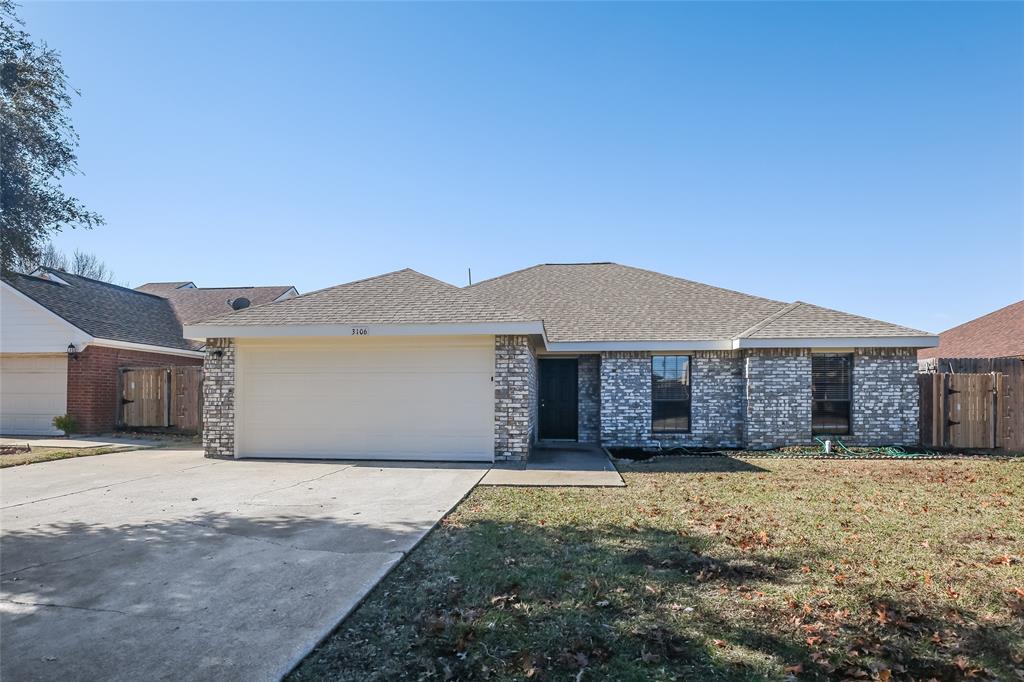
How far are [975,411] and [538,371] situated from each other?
10.3m

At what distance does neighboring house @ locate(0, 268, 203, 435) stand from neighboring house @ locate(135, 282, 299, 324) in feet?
16.6

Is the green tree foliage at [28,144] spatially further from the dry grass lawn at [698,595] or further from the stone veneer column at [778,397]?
the stone veneer column at [778,397]

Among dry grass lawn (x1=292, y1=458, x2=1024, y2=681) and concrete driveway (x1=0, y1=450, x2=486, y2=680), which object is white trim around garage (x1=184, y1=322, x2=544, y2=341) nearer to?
concrete driveway (x1=0, y1=450, x2=486, y2=680)

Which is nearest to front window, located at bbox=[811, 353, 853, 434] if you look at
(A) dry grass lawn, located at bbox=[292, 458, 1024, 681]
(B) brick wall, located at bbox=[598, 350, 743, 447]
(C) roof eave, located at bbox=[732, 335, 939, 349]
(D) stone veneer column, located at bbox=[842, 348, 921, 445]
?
(D) stone veneer column, located at bbox=[842, 348, 921, 445]

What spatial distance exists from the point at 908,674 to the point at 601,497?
188 inches

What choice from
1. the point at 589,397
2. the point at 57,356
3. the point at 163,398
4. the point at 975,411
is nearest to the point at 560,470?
the point at 589,397

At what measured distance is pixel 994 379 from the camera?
43.3 ft

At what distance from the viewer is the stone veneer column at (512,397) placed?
11.0 m

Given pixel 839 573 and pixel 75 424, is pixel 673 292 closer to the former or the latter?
pixel 839 573

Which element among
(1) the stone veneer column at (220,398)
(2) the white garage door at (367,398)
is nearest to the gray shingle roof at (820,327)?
(2) the white garage door at (367,398)

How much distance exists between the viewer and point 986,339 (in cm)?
2189

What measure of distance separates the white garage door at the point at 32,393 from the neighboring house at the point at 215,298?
19.3 feet

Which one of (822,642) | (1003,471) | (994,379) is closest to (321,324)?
(822,642)

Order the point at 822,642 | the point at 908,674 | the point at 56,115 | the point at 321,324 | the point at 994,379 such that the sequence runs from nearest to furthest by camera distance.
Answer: the point at 908,674, the point at 822,642, the point at 56,115, the point at 321,324, the point at 994,379
